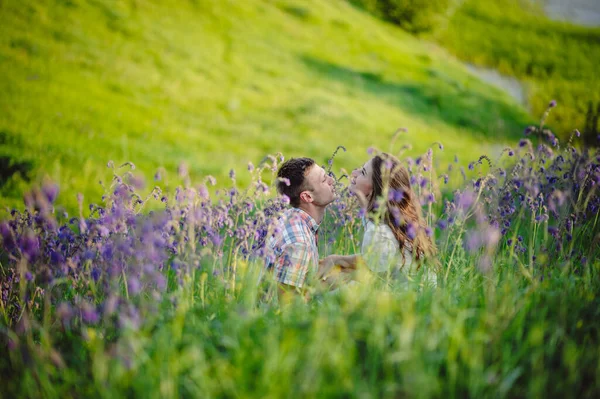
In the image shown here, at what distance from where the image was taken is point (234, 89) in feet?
40.7

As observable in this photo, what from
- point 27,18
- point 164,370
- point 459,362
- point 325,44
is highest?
point 325,44

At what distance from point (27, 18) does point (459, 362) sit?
1221cm

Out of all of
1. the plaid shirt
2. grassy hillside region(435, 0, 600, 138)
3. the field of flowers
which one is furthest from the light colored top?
grassy hillside region(435, 0, 600, 138)

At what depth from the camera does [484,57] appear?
23.7 meters

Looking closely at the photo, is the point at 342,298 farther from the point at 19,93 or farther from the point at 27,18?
the point at 27,18

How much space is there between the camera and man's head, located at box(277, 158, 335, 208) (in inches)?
162

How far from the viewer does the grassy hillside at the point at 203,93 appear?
783 cm

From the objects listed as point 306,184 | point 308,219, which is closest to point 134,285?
point 308,219

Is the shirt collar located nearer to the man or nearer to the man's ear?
the man

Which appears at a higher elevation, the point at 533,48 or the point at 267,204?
the point at 533,48

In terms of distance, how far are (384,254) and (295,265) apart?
733 mm

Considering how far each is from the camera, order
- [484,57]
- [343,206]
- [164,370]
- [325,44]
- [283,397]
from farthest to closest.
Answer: [484,57] < [325,44] < [343,206] < [164,370] < [283,397]

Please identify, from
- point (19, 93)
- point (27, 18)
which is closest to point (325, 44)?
point (27, 18)

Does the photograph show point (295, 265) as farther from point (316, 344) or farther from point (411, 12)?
point (411, 12)
